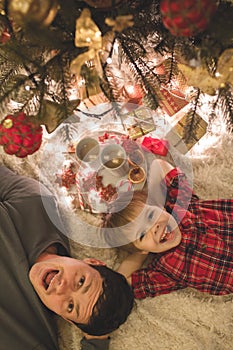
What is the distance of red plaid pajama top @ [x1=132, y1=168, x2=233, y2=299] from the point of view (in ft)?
4.04

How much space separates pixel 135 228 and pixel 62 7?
0.71m

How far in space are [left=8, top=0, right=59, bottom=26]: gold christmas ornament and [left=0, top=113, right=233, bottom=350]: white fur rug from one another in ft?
2.92

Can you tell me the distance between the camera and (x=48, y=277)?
44.8 inches

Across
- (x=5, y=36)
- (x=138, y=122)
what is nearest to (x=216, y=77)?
(x=5, y=36)

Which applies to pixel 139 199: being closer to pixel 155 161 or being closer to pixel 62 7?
pixel 155 161

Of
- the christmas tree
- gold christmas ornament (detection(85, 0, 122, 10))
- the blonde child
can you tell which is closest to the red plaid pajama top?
the blonde child

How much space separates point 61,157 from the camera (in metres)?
1.36

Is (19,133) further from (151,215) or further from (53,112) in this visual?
(151,215)

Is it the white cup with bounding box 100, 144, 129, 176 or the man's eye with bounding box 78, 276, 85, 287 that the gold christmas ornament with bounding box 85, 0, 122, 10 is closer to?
the white cup with bounding box 100, 144, 129, 176

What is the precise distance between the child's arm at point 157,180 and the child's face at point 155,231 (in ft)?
0.16

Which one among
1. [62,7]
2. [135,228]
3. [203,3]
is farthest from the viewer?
[135,228]

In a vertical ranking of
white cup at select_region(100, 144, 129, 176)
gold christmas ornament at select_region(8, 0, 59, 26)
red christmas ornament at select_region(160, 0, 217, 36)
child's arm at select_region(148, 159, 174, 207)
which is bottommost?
child's arm at select_region(148, 159, 174, 207)

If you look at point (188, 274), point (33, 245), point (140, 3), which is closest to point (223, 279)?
point (188, 274)

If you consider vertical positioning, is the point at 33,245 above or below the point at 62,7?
below
